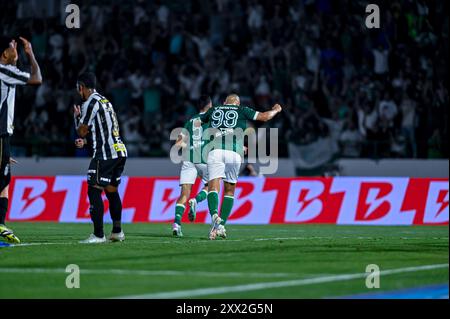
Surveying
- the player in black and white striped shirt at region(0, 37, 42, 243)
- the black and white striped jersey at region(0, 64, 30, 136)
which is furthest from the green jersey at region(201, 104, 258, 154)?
the black and white striped jersey at region(0, 64, 30, 136)

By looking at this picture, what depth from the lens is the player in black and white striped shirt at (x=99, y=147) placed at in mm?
14828

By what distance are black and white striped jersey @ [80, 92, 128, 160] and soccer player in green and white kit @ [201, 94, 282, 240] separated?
95.3 inches

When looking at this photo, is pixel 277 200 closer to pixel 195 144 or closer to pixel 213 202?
pixel 195 144

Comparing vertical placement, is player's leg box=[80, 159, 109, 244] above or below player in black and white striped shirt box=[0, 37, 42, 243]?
below

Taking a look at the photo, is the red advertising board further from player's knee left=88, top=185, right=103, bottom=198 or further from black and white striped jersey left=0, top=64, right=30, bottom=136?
black and white striped jersey left=0, top=64, right=30, bottom=136

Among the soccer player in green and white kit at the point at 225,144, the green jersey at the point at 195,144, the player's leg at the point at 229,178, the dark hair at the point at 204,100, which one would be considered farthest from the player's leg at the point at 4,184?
the green jersey at the point at 195,144

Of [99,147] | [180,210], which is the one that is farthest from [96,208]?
[180,210]

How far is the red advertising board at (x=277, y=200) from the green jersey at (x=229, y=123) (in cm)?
789

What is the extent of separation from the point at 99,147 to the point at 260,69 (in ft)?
46.7

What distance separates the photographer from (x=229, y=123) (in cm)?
1681

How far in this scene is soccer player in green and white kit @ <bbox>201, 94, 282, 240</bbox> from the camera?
1683 cm
